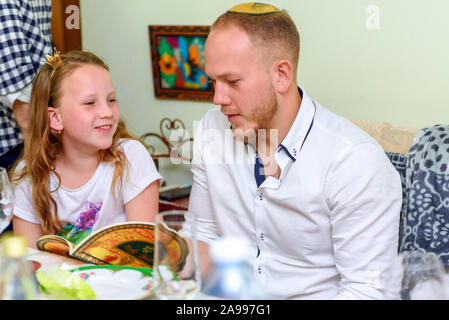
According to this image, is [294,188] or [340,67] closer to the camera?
[294,188]

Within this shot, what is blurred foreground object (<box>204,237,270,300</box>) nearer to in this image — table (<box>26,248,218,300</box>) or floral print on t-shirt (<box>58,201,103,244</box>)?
table (<box>26,248,218,300</box>)

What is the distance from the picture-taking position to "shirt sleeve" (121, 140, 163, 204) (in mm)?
1779

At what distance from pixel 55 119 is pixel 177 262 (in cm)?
118

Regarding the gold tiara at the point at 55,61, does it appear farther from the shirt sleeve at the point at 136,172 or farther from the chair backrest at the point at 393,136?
the chair backrest at the point at 393,136

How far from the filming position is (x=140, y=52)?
11.6 ft

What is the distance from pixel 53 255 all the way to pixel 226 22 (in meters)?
0.72

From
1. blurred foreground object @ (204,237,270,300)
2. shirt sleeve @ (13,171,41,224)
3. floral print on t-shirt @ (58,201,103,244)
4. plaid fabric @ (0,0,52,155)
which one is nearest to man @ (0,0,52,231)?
plaid fabric @ (0,0,52,155)

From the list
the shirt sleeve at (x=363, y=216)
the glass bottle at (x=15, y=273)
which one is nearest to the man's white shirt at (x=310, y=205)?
the shirt sleeve at (x=363, y=216)

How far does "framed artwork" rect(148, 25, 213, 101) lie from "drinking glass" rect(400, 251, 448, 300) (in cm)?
262

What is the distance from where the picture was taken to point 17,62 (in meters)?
2.15

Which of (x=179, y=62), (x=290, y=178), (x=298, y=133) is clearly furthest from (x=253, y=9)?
(x=179, y=62)

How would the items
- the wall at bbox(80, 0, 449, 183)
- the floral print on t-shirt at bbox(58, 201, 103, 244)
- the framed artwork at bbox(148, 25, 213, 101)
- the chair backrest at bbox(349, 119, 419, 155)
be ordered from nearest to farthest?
1. the chair backrest at bbox(349, 119, 419, 155)
2. the floral print on t-shirt at bbox(58, 201, 103, 244)
3. the wall at bbox(80, 0, 449, 183)
4. the framed artwork at bbox(148, 25, 213, 101)
